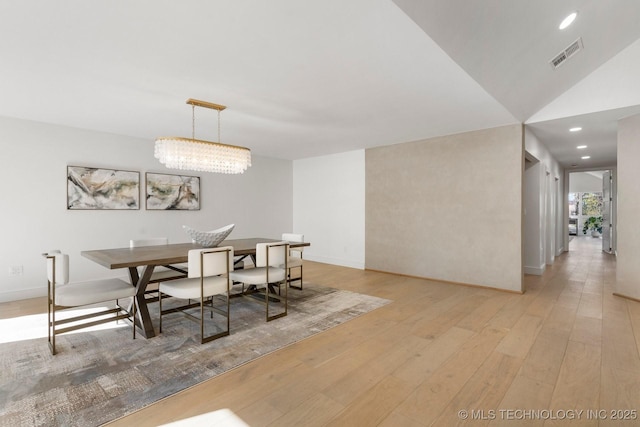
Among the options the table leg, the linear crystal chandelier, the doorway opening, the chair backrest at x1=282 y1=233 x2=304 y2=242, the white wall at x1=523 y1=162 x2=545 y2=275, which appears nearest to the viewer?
the table leg

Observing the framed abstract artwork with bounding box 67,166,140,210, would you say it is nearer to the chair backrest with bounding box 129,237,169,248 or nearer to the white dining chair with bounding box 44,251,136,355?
the chair backrest with bounding box 129,237,169,248

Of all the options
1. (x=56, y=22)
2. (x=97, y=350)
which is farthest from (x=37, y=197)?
(x=56, y=22)

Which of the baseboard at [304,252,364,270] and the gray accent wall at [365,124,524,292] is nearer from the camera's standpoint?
the gray accent wall at [365,124,524,292]

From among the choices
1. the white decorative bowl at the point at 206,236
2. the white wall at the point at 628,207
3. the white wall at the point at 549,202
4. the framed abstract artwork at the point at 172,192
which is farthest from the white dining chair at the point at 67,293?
the white wall at the point at 628,207

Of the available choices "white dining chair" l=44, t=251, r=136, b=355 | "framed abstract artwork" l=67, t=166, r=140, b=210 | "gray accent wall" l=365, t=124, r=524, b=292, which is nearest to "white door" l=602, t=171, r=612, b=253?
"gray accent wall" l=365, t=124, r=524, b=292

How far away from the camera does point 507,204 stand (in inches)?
172

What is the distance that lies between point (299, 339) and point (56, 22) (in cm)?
298

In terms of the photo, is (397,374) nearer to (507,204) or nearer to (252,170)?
(507,204)

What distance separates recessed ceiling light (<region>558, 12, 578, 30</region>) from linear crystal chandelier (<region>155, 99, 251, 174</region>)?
10.9 ft

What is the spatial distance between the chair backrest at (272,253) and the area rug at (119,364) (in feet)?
2.03

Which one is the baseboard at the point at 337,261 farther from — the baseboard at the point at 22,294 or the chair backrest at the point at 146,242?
the baseboard at the point at 22,294

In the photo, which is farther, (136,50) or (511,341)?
(511,341)

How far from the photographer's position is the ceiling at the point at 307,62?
1.93 meters

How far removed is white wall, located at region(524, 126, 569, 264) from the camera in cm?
525
